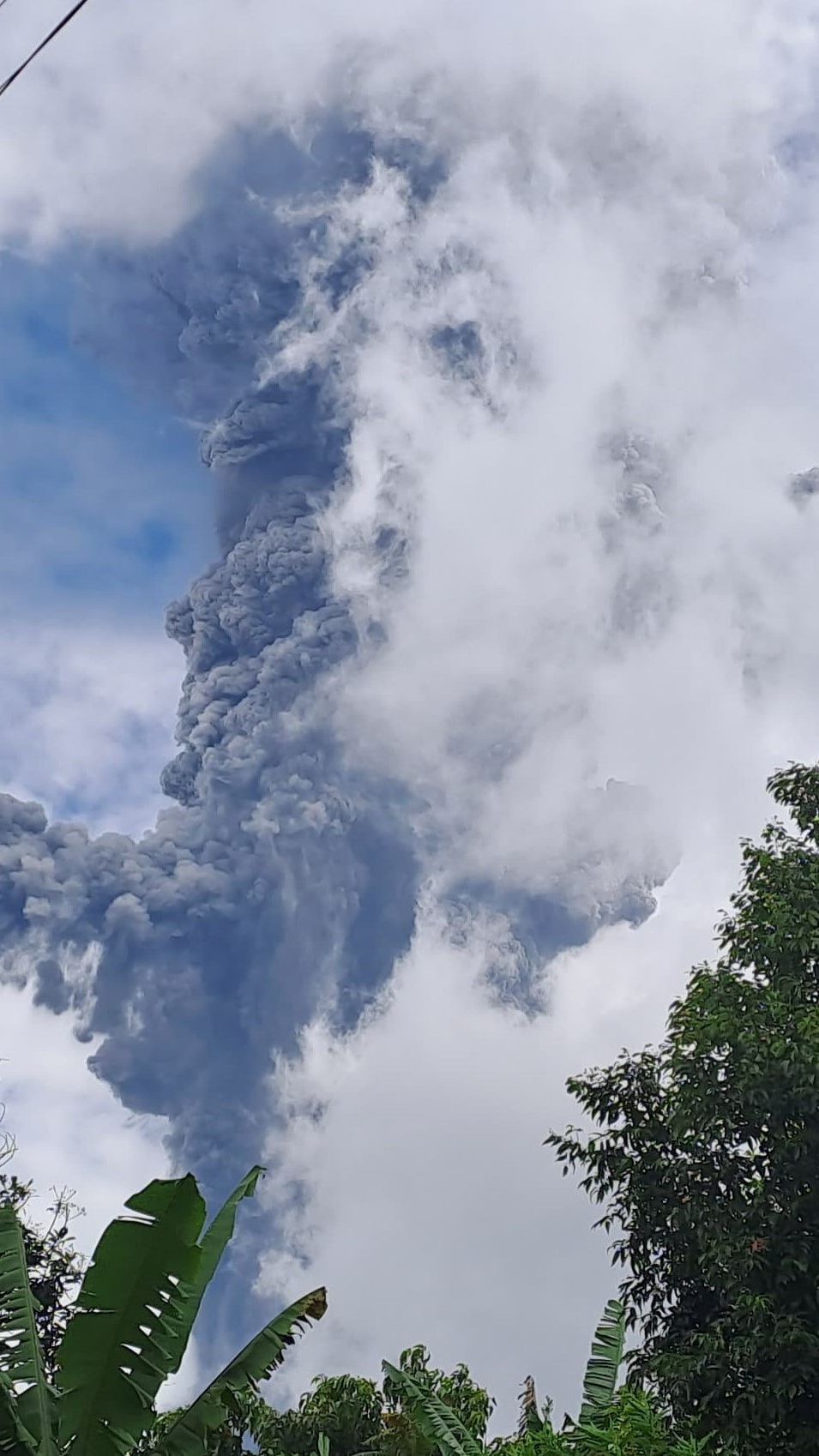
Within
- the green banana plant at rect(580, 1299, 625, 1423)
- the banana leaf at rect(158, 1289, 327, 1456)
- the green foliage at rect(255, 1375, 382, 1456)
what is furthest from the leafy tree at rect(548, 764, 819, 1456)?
the green foliage at rect(255, 1375, 382, 1456)

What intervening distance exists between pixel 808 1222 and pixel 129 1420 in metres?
4.83

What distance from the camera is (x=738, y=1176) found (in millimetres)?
7957

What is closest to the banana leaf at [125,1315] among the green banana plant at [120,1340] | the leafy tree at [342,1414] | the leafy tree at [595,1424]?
the green banana plant at [120,1340]

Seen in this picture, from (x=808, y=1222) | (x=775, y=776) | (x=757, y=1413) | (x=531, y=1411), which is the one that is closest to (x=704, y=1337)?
(x=757, y=1413)

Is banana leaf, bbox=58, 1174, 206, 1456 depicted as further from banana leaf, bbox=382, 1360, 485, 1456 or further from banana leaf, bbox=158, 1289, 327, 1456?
banana leaf, bbox=382, 1360, 485, 1456

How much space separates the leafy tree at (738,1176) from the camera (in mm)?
7191

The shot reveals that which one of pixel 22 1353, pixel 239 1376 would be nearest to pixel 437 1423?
pixel 239 1376

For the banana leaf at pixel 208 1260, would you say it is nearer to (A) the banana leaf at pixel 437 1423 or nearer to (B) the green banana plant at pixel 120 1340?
(B) the green banana plant at pixel 120 1340

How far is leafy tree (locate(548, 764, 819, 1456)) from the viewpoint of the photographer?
719cm

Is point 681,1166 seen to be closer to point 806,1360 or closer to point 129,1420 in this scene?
point 806,1360

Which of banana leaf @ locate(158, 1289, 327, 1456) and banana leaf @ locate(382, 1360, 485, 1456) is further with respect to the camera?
banana leaf @ locate(382, 1360, 485, 1456)

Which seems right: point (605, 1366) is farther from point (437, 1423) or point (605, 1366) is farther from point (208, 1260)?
point (208, 1260)

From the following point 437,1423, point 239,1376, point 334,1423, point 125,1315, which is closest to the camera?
point 125,1315

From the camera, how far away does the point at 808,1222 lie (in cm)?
758
